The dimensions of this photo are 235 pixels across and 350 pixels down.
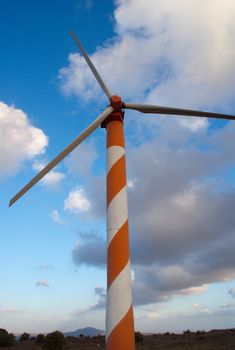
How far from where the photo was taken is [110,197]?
11.5m

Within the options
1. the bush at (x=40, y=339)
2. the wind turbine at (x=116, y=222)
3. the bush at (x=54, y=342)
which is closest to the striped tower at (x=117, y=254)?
the wind turbine at (x=116, y=222)

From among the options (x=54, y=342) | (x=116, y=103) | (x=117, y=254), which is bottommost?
(x=54, y=342)

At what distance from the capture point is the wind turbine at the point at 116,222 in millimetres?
10250

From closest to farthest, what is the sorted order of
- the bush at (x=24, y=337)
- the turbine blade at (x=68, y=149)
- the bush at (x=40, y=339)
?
the turbine blade at (x=68, y=149) < the bush at (x=40, y=339) < the bush at (x=24, y=337)

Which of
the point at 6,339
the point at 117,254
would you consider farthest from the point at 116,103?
the point at 6,339

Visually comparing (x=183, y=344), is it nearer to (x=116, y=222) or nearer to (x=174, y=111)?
(x=174, y=111)

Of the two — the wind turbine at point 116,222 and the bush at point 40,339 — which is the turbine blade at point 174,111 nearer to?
Result: the wind turbine at point 116,222

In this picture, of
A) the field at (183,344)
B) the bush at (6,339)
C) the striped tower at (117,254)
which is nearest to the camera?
the striped tower at (117,254)

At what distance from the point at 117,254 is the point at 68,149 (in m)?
3.93

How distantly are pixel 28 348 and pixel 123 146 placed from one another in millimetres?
39813

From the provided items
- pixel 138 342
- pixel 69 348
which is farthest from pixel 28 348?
pixel 138 342

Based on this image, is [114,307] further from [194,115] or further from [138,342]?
[138,342]

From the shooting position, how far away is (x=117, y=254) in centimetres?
1077

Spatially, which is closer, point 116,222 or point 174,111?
point 116,222
